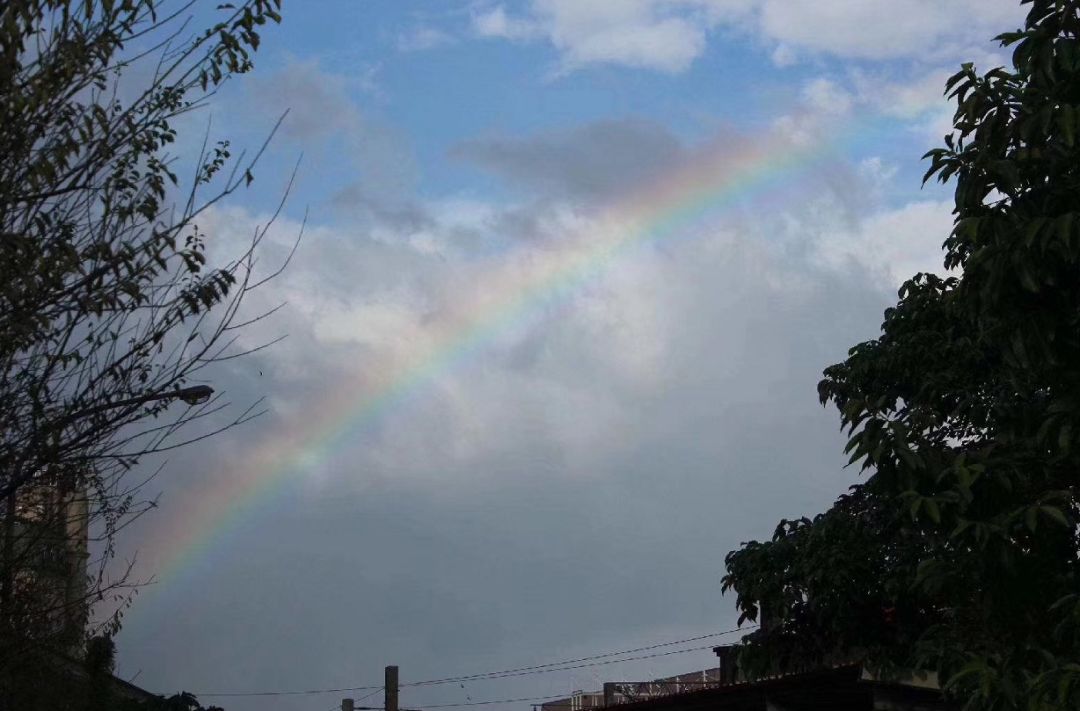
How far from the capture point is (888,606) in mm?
11977

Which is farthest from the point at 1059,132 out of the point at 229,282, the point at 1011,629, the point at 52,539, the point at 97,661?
the point at 97,661

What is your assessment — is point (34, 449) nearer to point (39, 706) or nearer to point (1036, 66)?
point (1036, 66)

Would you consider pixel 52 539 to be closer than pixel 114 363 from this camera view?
No

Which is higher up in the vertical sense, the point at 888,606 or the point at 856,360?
the point at 856,360

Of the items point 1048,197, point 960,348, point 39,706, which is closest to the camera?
point 1048,197

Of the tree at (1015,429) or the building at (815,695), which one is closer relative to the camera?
the tree at (1015,429)

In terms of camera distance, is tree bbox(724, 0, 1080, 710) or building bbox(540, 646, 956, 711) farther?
building bbox(540, 646, 956, 711)

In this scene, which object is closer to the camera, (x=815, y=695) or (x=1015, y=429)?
(x=1015, y=429)

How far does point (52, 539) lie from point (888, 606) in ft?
23.5

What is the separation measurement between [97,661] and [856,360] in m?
15.8

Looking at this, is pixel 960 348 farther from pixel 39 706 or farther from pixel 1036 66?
pixel 39 706

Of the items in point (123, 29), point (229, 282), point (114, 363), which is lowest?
point (114, 363)

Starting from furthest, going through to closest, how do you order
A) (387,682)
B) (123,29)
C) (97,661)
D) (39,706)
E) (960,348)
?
(387,682) → (97,661) → (39,706) → (960,348) → (123,29)

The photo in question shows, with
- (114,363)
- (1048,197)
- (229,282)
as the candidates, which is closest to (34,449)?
(114,363)
